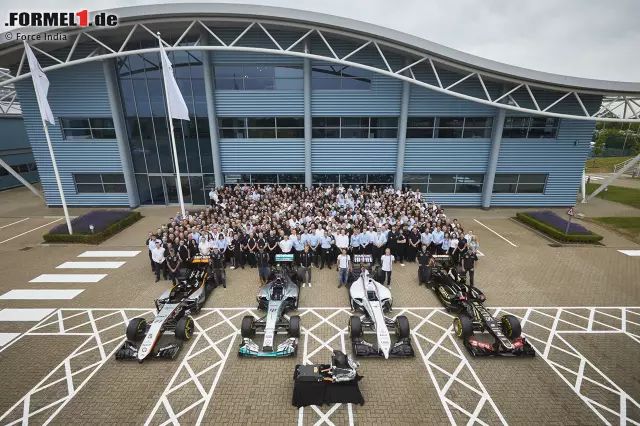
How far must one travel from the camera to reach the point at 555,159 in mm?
20750

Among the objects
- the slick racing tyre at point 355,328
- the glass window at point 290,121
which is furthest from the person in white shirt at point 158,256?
the glass window at point 290,121

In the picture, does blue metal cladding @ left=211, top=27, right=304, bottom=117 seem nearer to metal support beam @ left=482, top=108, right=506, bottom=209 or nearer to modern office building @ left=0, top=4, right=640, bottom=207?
modern office building @ left=0, top=4, right=640, bottom=207

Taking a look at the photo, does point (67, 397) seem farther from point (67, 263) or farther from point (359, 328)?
point (67, 263)

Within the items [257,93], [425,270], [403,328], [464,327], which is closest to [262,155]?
[257,93]

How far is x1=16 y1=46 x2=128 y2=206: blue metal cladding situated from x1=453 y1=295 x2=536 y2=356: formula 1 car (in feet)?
76.9

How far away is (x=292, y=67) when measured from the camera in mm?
19359

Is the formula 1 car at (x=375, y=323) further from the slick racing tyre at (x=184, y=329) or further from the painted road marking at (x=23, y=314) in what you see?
the painted road marking at (x=23, y=314)

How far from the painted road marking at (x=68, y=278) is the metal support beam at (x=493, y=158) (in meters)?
23.6

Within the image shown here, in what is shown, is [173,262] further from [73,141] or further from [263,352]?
[73,141]

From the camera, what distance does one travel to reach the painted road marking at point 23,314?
945 centimetres

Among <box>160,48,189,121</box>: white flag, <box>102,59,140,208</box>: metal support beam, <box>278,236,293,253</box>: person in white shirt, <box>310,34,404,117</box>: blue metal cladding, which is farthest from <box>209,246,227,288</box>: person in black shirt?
<box>102,59,140,208</box>: metal support beam

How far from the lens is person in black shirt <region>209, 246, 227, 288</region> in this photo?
36.0ft

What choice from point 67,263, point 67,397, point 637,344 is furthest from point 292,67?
point 637,344

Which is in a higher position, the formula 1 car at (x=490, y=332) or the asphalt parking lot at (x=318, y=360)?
the formula 1 car at (x=490, y=332)
